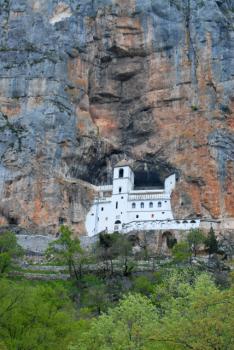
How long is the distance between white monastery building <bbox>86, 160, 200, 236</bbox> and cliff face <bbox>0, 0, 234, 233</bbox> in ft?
4.93

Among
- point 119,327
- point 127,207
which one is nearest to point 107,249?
point 127,207

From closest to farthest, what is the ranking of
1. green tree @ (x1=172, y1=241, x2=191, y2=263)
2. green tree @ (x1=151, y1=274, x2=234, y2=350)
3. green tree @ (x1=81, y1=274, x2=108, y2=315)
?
green tree @ (x1=151, y1=274, x2=234, y2=350), green tree @ (x1=81, y1=274, x2=108, y2=315), green tree @ (x1=172, y1=241, x2=191, y2=263)

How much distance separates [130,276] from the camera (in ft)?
197

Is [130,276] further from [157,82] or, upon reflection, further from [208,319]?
[208,319]

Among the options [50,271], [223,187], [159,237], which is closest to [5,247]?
[50,271]

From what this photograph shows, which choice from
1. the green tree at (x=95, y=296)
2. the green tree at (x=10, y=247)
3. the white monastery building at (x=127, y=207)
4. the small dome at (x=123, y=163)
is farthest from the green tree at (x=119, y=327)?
the small dome at (x=123, y=163)

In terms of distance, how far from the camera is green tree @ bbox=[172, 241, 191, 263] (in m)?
60.5

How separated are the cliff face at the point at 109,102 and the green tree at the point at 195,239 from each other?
230 inches

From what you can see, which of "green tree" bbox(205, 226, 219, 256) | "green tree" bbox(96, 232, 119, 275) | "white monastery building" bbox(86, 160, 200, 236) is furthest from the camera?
"white monastery building" bbox(86, 160, 200, 236)

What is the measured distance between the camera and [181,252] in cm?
6153

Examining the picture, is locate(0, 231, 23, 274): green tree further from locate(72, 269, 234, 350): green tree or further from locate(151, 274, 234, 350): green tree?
locate(151, 274, 234, 350): green tree

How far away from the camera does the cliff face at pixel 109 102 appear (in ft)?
239

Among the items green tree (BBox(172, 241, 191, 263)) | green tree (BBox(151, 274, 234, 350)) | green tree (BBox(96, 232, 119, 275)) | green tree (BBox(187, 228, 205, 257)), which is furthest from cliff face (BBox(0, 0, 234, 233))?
green tree (BBox(151, 274, 234, 350))

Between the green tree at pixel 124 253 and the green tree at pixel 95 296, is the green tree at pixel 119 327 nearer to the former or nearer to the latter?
the green tree at pixel 95 296
